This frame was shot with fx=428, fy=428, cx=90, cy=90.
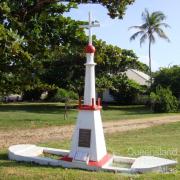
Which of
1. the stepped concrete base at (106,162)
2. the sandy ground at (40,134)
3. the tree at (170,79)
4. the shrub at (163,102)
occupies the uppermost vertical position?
the tree at (170,79)

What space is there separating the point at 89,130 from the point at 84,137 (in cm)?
17

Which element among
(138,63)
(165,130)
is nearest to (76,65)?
(138,63)

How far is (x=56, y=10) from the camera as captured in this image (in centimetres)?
830

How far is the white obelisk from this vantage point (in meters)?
8.02

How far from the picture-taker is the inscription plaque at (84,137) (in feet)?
26.6

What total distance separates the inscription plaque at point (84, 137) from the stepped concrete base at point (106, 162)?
1.22ft

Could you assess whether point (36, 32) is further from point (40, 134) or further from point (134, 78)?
point (134, 78)

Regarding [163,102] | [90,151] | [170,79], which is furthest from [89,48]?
[170,79]

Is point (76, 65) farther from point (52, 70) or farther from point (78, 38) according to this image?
point (78, 38)

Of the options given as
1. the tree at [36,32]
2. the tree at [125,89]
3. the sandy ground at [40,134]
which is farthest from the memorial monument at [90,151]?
the tree at [125,89]

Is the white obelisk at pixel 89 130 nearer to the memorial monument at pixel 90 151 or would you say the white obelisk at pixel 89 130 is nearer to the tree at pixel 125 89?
the memorial monument at pixel 90 151

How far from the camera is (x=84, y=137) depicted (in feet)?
26.7

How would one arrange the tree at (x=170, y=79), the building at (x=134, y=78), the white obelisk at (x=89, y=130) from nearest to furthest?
the white obelisk at (x=89, y=130)
the tree at (x=170, y=79)
the building at (x=134, y=78)

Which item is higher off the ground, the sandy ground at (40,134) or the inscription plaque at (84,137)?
A: the inscription plaque at (84,137)
